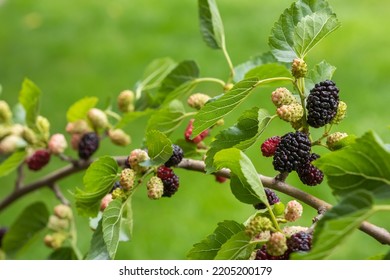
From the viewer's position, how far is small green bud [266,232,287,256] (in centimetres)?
52

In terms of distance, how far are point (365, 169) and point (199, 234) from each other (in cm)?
180

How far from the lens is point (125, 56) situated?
3.37 metres

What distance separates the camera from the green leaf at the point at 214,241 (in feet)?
1.94

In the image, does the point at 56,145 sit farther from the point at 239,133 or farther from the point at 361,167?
the point at 361,167

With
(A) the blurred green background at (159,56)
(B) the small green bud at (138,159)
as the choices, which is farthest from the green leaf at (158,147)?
(A) the blurred green background at (159,56)

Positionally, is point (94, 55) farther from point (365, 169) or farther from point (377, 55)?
point (365, 169)

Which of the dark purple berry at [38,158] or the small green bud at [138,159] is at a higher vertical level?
the small green bud at [138,159]

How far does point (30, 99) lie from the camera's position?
0.93 meters

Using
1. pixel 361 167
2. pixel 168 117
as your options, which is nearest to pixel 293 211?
pixel 361 167

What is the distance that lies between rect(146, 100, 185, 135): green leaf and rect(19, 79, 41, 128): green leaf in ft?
0.71

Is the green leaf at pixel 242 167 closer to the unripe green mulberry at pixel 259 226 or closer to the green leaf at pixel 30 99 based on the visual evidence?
the unripe green mulberry at pixel 259 226

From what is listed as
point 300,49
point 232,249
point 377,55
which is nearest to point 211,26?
point 300,49

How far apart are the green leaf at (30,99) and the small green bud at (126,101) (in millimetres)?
126

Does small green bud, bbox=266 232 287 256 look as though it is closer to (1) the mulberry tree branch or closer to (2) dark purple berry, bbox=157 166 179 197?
(1) the mulberry tree branch
